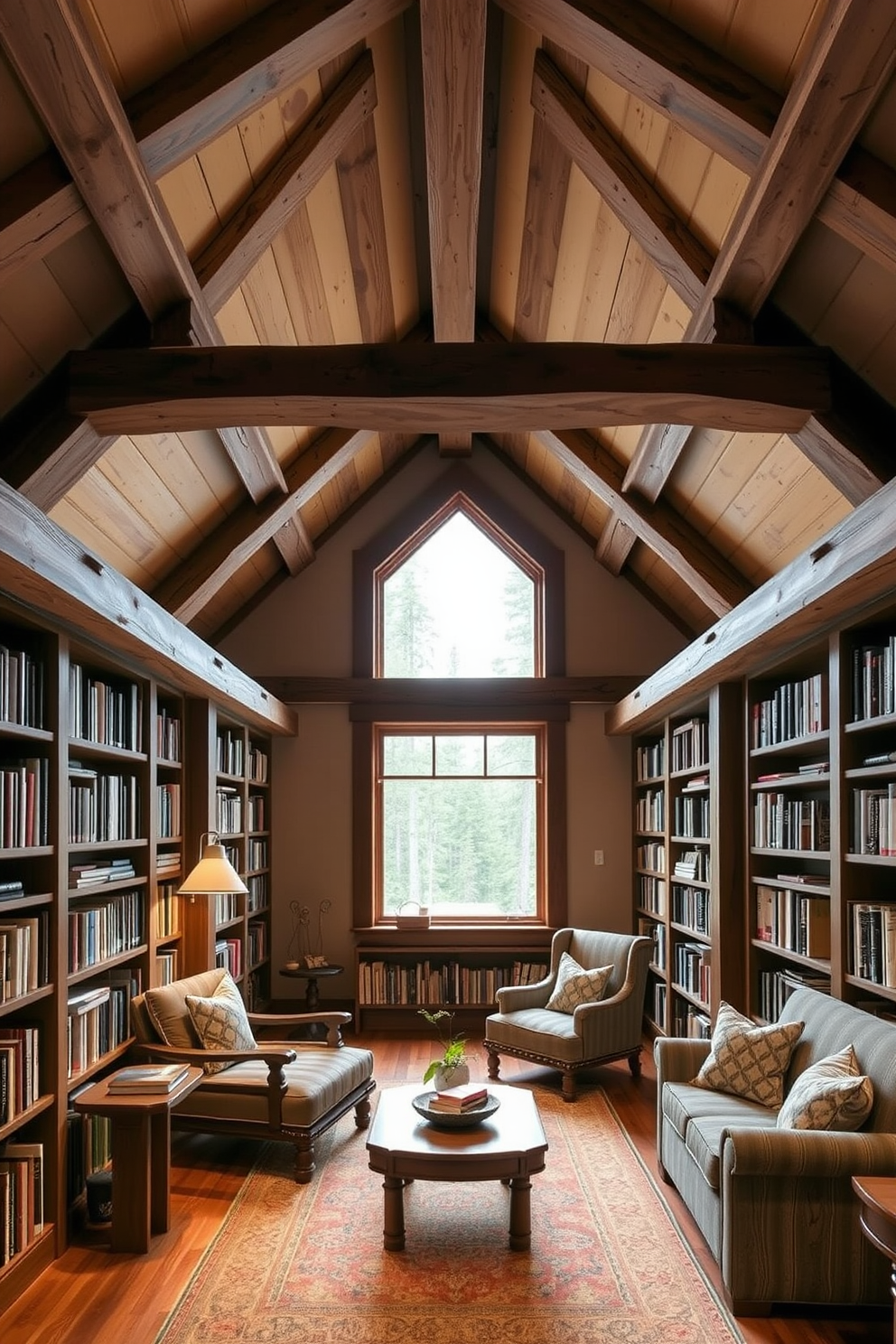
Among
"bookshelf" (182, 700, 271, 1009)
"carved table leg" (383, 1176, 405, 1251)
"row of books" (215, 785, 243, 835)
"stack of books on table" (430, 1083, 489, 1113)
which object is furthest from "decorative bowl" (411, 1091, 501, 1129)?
"row of books" (215, 785, 243, 835)

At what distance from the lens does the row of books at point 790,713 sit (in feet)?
15.3

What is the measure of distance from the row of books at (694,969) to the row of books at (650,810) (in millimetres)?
857

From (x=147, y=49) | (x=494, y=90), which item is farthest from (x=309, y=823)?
(x=147, y=49)

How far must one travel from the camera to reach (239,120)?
3.71 meters

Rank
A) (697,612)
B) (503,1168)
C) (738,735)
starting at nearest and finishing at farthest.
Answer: (503,1168), (738,735), (697,612)

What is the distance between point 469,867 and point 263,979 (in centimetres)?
179

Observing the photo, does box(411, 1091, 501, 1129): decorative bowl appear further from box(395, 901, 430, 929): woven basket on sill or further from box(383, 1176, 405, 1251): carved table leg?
box(395, 901, 430, 929): woven basket on sill

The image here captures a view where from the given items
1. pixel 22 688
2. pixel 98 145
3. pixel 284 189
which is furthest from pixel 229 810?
pixel 98 145

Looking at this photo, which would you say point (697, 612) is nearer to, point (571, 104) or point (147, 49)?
point (571, 104)

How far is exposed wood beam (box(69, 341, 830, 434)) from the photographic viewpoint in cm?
396

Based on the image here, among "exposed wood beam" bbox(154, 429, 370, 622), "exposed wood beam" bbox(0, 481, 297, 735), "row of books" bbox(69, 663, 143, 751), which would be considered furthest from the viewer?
"exposed wood beam" bbox(154, 429, 370, 622)

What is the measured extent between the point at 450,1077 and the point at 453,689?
13.4 ft

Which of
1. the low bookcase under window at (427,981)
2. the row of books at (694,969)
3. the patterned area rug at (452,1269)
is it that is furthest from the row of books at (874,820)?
the low bookcase under window at (427,981)

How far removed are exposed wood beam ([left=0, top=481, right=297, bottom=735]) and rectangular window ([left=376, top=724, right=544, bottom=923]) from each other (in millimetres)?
2509
